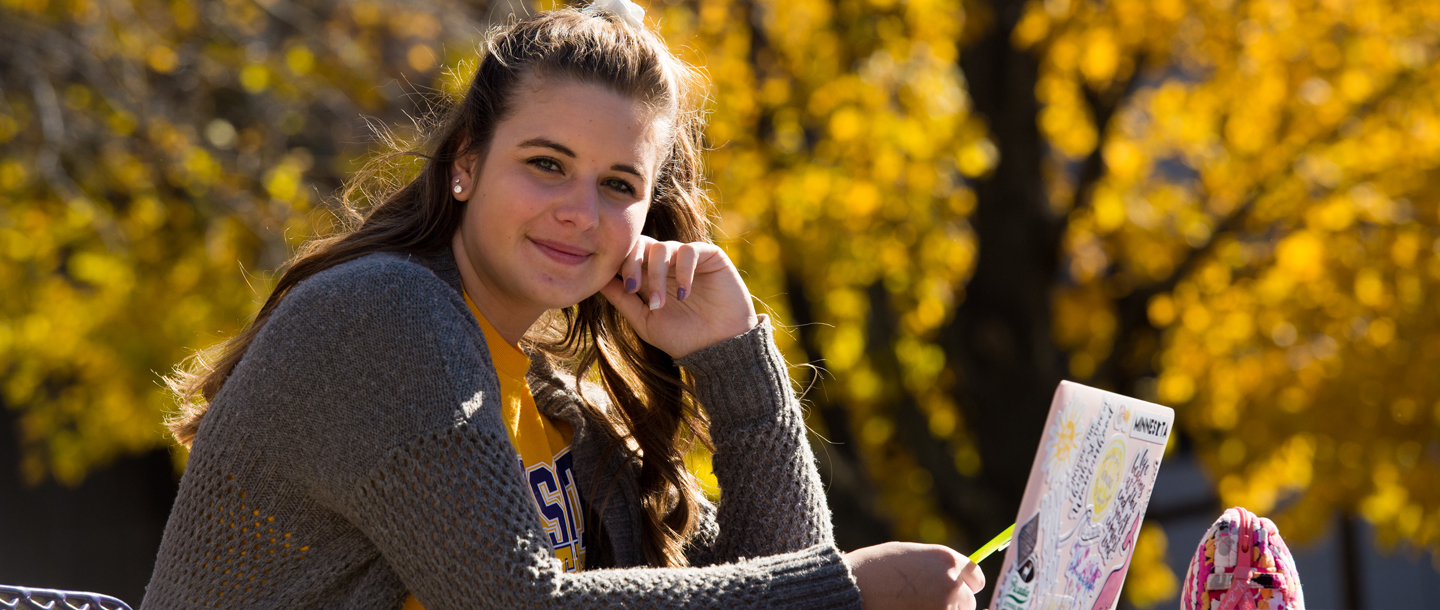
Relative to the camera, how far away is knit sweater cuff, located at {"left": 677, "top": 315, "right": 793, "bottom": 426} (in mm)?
1810

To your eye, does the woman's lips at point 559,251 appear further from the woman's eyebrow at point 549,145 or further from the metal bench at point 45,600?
the metal bench at point 45,600

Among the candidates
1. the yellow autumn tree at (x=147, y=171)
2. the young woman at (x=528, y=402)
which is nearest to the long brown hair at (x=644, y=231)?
the young woman at (x=528, y=402)

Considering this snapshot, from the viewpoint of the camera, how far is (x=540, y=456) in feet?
6.22

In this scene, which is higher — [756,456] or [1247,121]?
[1247,121]

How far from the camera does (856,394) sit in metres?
5.55

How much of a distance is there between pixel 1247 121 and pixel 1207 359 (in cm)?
98

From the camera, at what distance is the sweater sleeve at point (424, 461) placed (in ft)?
4.53

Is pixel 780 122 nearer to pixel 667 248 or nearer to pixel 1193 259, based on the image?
pixel 1193 259

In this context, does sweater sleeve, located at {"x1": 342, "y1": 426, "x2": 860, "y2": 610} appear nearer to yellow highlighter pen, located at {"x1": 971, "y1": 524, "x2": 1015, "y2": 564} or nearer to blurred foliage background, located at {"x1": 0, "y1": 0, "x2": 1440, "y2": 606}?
yellow highlighter pen, located at {"x1": 971, "y1": 524, "x2": 1015, "y2": 564}

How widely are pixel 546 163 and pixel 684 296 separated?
29 centimetres

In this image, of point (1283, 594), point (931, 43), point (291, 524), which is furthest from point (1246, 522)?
point (931, 43)

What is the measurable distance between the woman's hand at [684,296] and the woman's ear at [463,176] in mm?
262

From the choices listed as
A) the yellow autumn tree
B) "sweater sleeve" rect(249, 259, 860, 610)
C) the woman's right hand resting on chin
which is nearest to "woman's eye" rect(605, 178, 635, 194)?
"sweater sleeve" rect(249, 259, 860, 610)

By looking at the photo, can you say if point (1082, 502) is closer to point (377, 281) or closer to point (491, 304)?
point (377, 281)
